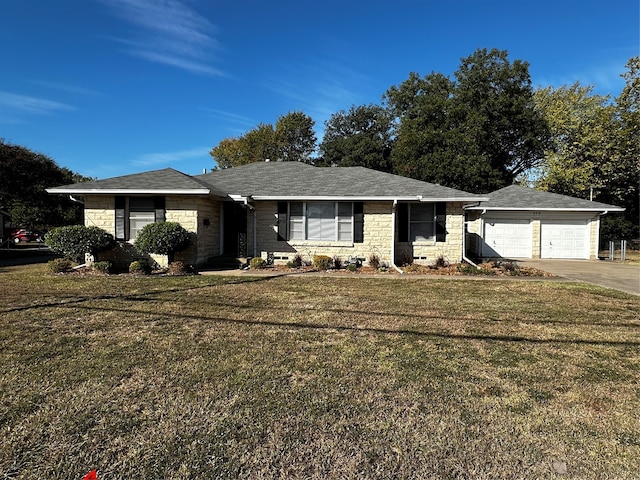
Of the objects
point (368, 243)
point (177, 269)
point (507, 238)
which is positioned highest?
point (507, 238)

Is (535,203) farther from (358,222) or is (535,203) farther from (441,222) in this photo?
(358,222)

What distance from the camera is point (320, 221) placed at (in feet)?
45.0

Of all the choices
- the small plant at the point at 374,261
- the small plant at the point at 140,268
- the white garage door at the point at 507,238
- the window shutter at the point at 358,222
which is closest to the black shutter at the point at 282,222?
the window shutter at the point at 358,222

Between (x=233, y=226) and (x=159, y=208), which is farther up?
(x=159, y=208)

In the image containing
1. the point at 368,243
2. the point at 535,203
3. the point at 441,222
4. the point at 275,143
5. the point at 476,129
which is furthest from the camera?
the point at 275,143

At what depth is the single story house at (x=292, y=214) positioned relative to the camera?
1254 centimetres

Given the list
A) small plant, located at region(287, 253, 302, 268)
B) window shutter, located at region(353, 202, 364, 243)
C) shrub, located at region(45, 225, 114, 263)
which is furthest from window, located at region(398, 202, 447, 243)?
shrub, located at region(45, 225, 114, 263)

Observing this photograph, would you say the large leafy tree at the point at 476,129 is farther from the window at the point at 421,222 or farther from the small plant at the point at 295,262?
the small plant at the point at 295,262

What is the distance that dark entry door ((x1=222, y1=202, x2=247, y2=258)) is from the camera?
15.1 meters

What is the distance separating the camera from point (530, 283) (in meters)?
10.4

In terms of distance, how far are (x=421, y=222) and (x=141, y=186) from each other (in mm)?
10191

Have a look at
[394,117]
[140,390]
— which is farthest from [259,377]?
[394,117]

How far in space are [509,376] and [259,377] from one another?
2679mm

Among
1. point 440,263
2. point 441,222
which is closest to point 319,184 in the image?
point 441,222
